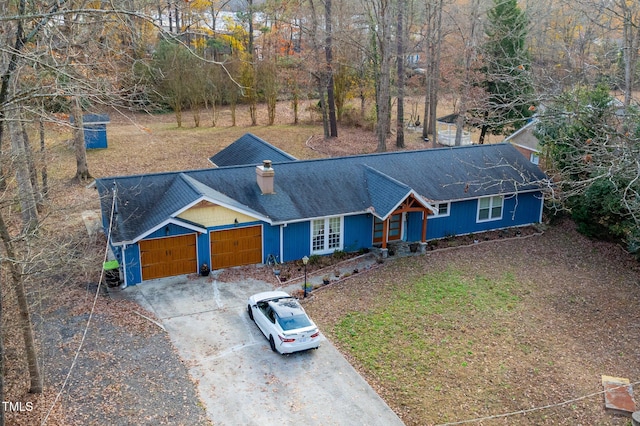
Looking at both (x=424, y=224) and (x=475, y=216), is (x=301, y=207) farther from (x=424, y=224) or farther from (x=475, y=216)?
(x=475, y=216)

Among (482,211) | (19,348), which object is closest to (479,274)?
(482,211)

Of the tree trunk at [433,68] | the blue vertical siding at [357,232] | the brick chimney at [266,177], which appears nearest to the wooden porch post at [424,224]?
the blue vertical siding at [357,232]

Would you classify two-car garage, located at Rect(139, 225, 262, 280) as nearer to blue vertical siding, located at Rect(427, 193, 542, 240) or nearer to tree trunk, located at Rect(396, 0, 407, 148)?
blue vertical siding, located at Rect(427, 193, 542, 240)

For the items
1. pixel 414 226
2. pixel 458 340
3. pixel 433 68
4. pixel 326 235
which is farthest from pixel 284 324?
pixel 433 68

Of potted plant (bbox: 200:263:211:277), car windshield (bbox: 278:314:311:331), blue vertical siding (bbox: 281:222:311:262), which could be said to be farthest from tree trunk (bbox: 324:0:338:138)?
car windshield (bbox: 278:314:311:331)

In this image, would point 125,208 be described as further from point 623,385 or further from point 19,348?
point 623,385
